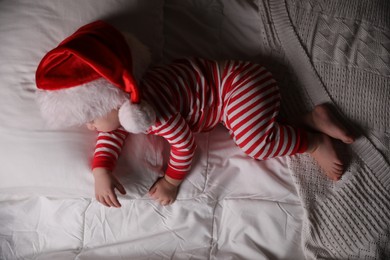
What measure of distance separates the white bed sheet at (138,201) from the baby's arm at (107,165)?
28 millimetres

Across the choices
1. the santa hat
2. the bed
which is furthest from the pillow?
the santa hat

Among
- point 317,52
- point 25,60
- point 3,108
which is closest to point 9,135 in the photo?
point 3,108

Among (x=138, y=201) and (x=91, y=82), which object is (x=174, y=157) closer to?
(x=138, y=201)

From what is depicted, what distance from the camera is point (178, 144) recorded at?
2.74ft

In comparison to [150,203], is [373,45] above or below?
above

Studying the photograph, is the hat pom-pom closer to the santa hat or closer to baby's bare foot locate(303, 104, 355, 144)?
the santa hat

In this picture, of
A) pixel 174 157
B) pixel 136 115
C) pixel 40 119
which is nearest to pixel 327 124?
pixel 174 157

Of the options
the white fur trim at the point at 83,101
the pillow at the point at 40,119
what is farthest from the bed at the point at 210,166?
the white fur trim at the point at 83,101

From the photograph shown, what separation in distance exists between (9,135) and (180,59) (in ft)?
1.47

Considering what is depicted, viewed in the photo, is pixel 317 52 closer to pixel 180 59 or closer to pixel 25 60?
pixel 180 59

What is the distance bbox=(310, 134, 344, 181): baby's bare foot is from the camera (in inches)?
35.5

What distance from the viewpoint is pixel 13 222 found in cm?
93

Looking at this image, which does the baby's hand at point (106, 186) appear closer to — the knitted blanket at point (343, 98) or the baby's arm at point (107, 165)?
the baby's arm at point (107, 165)

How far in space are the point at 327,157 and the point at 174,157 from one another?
39 cm
